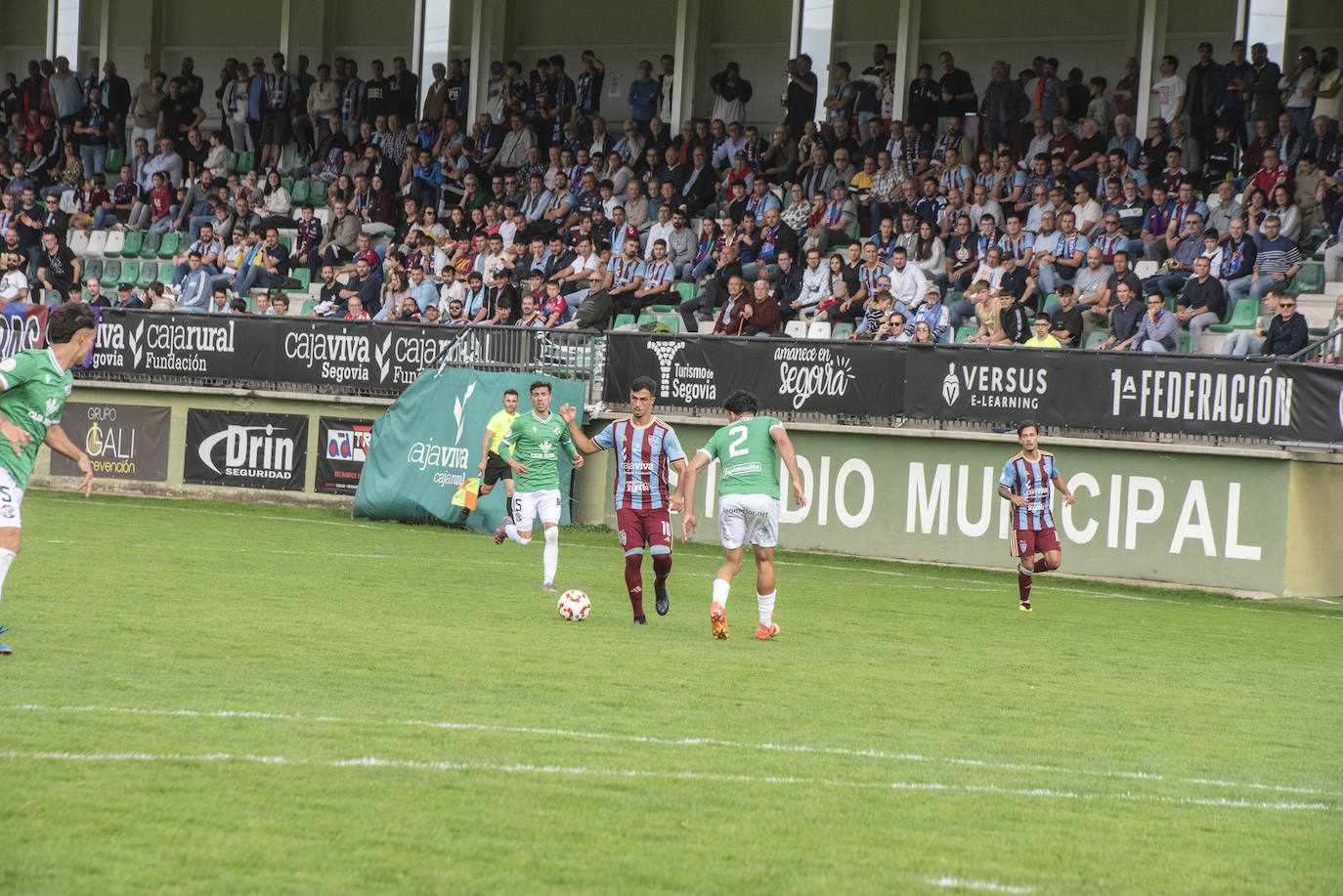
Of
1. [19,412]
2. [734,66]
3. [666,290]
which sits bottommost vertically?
[19,412]

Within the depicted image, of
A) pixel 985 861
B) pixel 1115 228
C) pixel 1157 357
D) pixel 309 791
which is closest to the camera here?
pixel 985 861

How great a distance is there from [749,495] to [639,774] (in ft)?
18.1

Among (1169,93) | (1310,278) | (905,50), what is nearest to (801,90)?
(905,50)

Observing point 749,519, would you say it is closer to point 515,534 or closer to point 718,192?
point 515,534

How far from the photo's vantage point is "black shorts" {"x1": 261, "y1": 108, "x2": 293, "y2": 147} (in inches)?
1300

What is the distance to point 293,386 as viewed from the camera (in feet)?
81.6

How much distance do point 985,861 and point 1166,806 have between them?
5.11 ft

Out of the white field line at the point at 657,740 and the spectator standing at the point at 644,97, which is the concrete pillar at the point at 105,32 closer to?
the spectator standing at the point at 644,97

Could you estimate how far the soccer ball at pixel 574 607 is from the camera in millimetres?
12844

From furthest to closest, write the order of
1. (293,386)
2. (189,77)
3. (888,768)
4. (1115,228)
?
(189,77) → (293,386) → (1115,228) → (888,768)

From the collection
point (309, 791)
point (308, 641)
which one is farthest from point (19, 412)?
point (309, 791)

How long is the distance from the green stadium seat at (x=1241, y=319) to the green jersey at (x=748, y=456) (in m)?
11.0

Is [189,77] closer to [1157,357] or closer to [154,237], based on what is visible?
[154,237]

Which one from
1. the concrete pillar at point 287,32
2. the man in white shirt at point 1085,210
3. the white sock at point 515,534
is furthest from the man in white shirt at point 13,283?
the man in white shirt at point 1085,210
